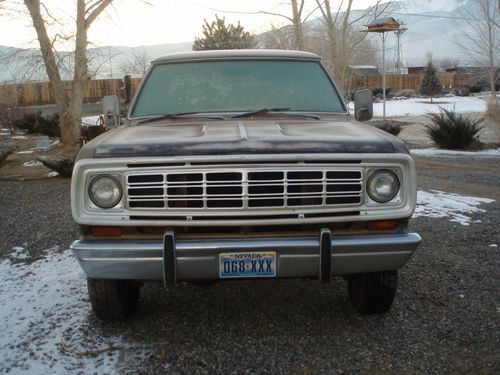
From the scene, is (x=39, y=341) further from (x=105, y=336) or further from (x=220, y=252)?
(x=220, y=252)

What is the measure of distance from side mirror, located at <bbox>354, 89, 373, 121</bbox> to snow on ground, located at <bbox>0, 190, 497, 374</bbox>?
2715mm

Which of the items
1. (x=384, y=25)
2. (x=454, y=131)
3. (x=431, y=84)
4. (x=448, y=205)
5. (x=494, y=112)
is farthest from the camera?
(x=431, y=84)

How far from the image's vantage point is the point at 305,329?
351 centimetres

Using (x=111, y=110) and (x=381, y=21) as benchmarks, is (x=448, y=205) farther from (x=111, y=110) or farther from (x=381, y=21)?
(x=381, y=21)

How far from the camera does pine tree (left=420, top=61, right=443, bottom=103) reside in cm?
4319

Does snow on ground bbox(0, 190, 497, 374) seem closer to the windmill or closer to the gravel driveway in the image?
the gravel driveway

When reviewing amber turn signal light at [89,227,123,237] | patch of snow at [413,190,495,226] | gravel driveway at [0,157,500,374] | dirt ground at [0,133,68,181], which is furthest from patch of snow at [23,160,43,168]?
amber turn signal light at [89,227,123,237]

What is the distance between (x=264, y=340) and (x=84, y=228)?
128cm

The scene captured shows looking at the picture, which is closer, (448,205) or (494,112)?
(448,205)

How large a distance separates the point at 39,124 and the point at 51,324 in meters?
21.6

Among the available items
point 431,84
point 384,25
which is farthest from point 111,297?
point 431,84

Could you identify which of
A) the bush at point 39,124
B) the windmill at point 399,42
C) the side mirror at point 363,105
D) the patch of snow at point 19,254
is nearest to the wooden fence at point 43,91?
the bush at point 39,124

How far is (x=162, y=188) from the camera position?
3021 mm

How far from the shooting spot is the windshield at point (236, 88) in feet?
14.1
